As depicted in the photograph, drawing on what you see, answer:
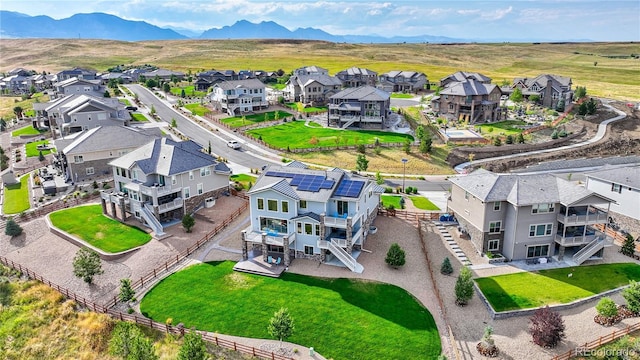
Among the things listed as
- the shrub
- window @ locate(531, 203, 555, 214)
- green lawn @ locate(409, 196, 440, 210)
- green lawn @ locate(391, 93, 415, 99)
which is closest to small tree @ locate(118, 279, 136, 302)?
green lawn @ locate(409, 196, 440, 210)

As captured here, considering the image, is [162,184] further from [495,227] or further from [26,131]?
[26,131]

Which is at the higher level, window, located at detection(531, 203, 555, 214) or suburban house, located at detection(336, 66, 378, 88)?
suburban house, located at detection(336, 66, 378, 88)

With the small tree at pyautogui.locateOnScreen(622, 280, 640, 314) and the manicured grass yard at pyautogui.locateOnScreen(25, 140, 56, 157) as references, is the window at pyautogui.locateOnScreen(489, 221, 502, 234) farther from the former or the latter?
the manicured grass yard at pyautogui.locateOnScreen(25, 140, 56, 157)

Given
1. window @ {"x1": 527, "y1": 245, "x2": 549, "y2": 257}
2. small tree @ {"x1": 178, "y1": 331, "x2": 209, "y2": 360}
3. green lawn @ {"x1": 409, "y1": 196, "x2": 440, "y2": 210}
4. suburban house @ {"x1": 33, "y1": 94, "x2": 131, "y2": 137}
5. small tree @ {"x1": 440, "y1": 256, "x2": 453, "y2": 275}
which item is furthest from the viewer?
suburban house @ {"x1": 33, "y1": 94, "x2": 131, "y2": 137}

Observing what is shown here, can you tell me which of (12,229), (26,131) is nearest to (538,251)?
(12,229)

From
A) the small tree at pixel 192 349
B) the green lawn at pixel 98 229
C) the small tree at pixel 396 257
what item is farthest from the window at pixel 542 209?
the green lawn at pixel 98 229

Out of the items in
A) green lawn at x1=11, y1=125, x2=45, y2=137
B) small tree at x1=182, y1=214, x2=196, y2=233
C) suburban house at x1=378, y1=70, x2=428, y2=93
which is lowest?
small tree at x1=182, y1=214, x2=196, y2=233

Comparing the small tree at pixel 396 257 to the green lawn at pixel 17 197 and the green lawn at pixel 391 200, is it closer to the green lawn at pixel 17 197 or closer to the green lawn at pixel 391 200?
the green lawn at pixel 391 200
